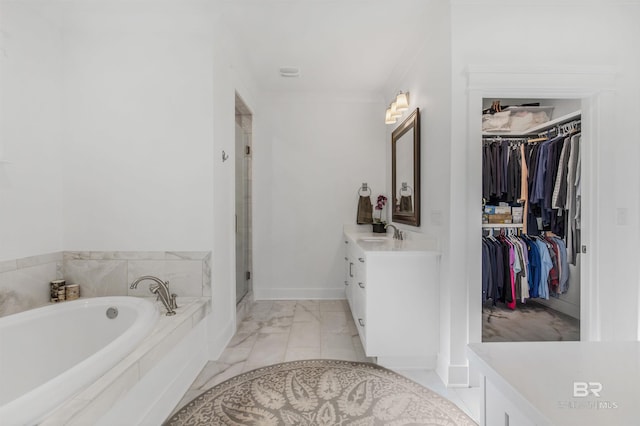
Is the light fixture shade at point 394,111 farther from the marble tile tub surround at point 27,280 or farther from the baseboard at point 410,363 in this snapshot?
the marble tile tub surround at point 27,280

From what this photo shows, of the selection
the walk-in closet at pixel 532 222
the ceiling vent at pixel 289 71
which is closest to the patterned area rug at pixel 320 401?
the walk-in closet at pixel 532 222

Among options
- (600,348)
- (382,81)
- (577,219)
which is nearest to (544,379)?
(600,348)

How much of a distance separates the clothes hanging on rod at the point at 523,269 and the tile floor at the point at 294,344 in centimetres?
125

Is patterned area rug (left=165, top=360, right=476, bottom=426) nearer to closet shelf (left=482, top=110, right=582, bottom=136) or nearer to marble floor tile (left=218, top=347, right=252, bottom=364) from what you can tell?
marble floor tile (left=218, top=347, right=252, bottom=364)

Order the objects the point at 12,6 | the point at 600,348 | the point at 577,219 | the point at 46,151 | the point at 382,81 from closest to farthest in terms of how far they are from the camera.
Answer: the point at 600,348, the point at 12,6, the point at 46,151, the point at 577,219, the point at 382,81

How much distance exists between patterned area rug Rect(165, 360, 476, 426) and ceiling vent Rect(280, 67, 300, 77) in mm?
2651

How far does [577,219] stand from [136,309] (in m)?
3.42

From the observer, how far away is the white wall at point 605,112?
189 centimetres

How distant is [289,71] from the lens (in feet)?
9.91

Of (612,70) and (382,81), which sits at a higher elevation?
(382,81)

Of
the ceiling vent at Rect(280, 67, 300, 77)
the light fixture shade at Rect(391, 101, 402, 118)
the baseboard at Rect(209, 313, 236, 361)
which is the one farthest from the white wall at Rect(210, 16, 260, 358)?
the light fixture shade at Rect(391, 101, 402, 118)

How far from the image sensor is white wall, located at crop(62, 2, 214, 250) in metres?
2.12

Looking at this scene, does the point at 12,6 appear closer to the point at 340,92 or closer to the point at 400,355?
the point at 340,92

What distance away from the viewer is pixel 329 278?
3688mm
